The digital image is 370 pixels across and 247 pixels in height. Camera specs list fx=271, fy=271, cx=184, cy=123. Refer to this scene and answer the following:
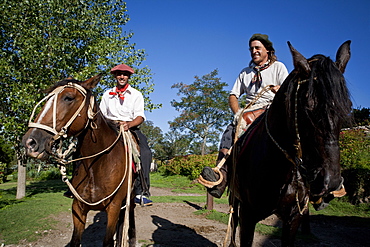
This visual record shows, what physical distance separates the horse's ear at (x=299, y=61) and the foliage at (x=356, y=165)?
868 cm

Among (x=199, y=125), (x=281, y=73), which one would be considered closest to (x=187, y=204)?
(x=281, y=73)

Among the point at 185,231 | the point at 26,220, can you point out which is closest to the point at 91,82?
the point at 185,231

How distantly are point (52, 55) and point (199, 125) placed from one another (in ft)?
84.1

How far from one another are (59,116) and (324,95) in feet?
9.57

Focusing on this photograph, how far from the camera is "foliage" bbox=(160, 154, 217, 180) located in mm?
18773

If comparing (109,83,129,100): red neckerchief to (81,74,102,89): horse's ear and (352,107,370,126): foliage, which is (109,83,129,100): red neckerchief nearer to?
(81,74,102,89): horse's ear

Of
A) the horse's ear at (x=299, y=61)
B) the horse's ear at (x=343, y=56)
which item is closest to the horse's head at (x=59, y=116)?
the horse's ear at (x=299, y=61)

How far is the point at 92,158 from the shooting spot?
3928 millimetres

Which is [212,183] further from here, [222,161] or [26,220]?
[26,220]

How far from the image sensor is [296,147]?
2.03 m

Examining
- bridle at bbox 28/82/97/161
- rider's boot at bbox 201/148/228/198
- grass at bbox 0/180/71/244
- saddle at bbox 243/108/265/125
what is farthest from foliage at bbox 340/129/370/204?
grass at bbox 0/180/71/244

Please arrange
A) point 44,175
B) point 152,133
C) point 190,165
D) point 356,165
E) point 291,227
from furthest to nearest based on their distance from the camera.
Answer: point 152,133 → point 44,175 → point 190,165 → point 356,165 → point 291,227

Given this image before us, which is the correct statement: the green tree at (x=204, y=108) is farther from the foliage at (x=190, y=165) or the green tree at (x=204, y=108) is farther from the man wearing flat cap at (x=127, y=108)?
the man wearing flat cap at (x=127, y=108)

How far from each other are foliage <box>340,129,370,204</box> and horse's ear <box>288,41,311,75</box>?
8.68 m
